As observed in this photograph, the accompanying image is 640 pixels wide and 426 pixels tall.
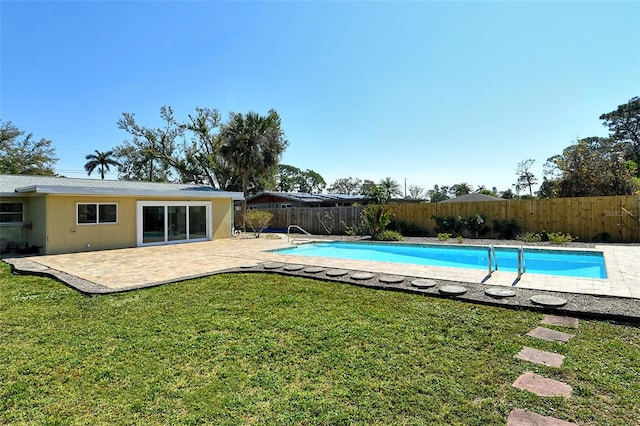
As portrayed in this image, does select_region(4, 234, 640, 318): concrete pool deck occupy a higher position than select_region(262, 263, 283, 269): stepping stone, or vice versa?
select_region(262, 263, 283, 269): stepping stone

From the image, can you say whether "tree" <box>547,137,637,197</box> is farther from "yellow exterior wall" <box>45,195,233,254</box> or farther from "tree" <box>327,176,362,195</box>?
"tree" <box>327,176,362,195</box>

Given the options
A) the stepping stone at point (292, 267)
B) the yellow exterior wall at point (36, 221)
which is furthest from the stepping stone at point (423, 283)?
the yellow exterior wall at point (36, 221)

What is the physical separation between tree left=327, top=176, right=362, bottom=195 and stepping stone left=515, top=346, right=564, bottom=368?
63.4 m

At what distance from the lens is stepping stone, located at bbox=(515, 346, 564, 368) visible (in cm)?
305

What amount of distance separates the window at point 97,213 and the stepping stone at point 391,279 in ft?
37.4

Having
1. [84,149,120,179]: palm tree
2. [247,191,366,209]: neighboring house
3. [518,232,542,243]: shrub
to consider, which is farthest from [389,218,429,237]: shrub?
[84,149,120,179]: palm tree

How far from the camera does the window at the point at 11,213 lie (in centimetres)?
1248

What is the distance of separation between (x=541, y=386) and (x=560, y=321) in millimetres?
1890

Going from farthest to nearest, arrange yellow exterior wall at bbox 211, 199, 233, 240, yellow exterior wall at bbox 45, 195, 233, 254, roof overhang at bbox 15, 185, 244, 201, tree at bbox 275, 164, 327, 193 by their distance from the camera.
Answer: tree at bbox 275, 164, 327, 193 < yellow exterior wall at bbox 211, 199, 233, 240 < yellow exterior wall at bbox 45, 195, 233, 254 < roof overhang at bbox 15, 185, 244, 201

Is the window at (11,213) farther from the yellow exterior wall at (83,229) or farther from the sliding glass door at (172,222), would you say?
the sliding glass door at (172,222)

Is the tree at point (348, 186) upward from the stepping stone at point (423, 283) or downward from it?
upward

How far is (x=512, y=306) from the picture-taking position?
15.3ft

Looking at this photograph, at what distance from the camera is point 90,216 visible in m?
12.4

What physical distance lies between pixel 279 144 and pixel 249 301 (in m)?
19.4
